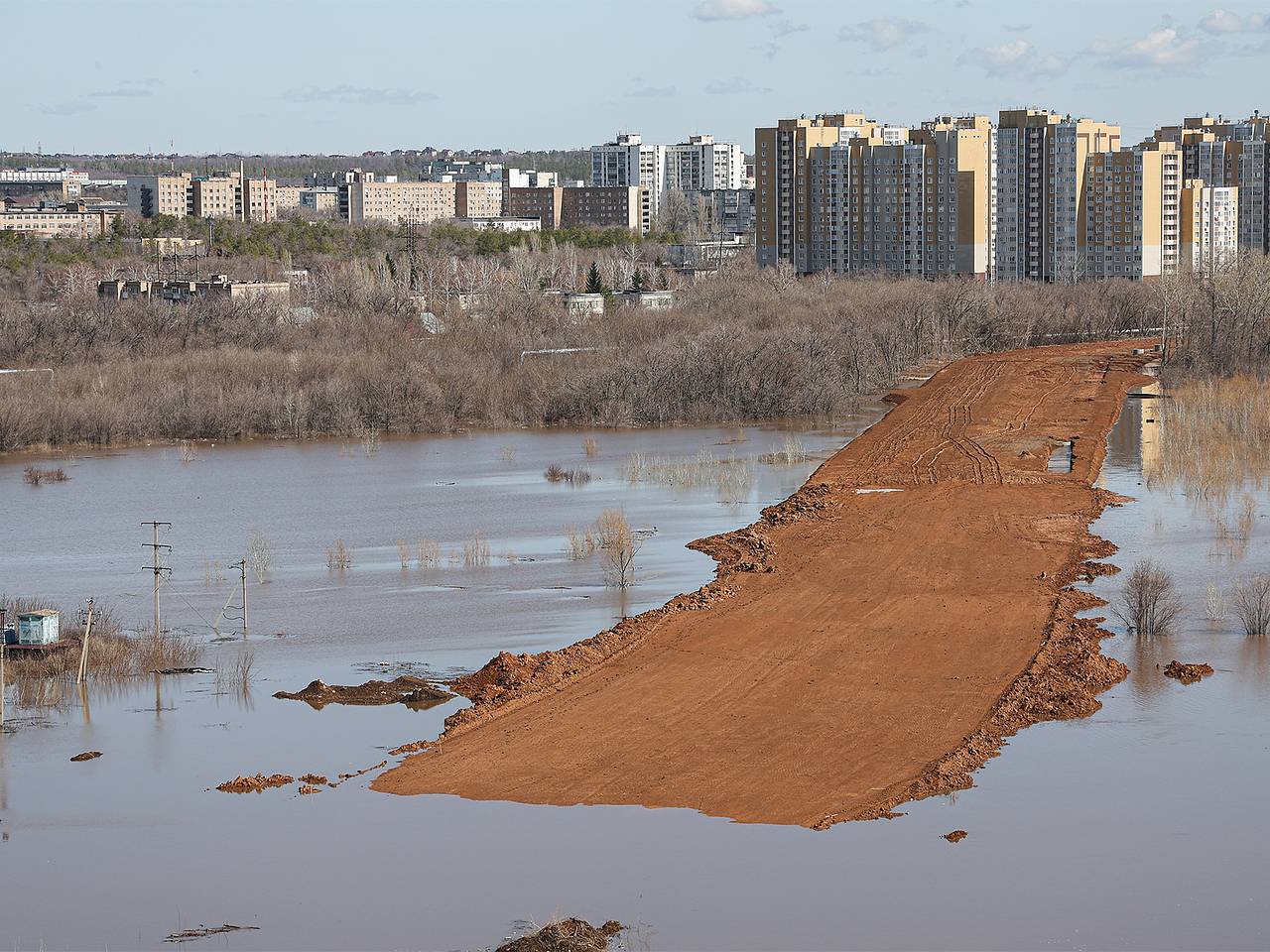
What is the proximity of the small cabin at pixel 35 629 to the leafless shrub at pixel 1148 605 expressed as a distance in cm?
889

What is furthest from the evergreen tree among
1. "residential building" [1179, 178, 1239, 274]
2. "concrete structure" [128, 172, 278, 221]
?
"concrete structure" [128, 172, 278, 221]

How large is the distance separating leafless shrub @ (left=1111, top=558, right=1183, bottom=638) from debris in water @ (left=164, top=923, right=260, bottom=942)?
8548mm

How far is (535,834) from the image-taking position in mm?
9883

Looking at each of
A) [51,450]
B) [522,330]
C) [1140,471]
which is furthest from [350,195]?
[1140,471]

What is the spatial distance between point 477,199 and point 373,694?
410 feet

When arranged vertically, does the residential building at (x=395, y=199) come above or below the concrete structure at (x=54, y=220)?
above

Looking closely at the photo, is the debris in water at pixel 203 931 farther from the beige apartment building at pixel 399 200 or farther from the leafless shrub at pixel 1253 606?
the beige apartment building at pixel 399 200

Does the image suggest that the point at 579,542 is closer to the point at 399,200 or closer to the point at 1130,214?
the point at 1130,214

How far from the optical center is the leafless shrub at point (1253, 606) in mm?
14609

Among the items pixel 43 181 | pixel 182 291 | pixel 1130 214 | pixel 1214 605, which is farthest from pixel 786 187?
pixel 43 181

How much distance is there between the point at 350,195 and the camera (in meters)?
125

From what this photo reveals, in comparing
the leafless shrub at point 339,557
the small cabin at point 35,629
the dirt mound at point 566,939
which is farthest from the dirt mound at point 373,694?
the leafless shrub at point 339,557

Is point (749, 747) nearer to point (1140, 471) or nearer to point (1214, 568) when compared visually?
point (1214, 568)

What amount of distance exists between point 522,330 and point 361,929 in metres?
36.6
